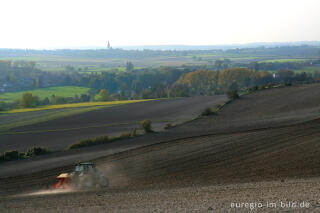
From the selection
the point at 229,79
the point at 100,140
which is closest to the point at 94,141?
the point at 100,140

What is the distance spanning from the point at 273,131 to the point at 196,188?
40.6 feet

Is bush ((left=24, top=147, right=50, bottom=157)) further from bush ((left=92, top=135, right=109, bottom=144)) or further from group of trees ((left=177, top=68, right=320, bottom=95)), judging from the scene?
group of trees ((left=177, top=68, right=320, bottom=95))

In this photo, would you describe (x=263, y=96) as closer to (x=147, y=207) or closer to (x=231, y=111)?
(x=231, y=111)

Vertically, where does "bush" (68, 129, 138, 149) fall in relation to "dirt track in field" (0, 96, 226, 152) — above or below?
above

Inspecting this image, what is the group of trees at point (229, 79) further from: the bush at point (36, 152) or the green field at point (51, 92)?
the bush at point (36, 152)

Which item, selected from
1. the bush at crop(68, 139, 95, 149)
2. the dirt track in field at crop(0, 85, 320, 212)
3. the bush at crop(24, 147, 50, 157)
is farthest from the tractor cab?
the bush at crop(68, 139, 95, 149)

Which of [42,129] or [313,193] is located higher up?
[313,193]

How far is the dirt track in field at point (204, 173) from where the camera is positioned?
504 inches

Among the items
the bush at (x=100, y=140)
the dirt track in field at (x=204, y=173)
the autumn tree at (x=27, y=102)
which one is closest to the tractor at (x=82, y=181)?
the dirt track in field at (x=204, y=173)

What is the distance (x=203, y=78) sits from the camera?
106 metres

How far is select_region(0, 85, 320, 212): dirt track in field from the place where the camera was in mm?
12797

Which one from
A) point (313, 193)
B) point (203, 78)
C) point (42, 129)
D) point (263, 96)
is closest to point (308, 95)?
point (263, 96)

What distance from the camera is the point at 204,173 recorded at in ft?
59.4

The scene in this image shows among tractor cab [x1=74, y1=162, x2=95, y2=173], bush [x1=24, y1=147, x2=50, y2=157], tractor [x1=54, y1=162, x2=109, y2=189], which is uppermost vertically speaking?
tractor cab [x1=74, y1=162, x2=95, y2=173]
